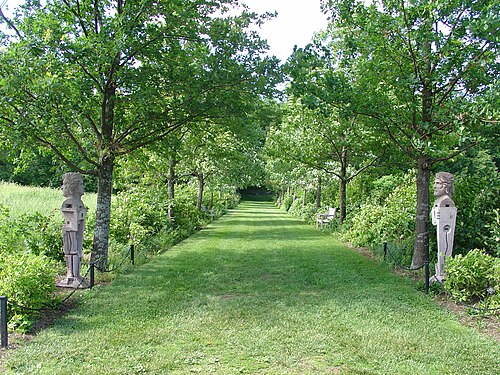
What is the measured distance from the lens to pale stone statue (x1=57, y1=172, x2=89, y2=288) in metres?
7.52

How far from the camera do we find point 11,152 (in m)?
8.60

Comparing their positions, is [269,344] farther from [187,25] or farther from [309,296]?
[187,25]

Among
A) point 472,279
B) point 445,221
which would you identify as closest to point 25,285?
point 472,279

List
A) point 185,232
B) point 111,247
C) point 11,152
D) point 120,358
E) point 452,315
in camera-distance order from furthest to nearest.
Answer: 1. point 185,232
2. point 111,247
3. point 11,152
4. point 452,315
5. point 120,358

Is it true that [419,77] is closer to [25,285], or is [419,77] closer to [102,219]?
[102,219]

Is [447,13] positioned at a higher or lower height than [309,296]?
higher

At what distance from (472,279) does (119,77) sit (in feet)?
22.5

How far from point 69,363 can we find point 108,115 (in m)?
5.69

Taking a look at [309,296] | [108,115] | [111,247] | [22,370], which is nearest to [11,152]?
[108,115]

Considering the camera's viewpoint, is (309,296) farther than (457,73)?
No

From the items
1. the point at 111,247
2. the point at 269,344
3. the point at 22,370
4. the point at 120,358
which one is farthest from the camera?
the point at 111,247

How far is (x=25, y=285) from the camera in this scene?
18.7ft

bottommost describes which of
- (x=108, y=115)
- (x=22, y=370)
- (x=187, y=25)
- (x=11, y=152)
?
(x=22, y=370)

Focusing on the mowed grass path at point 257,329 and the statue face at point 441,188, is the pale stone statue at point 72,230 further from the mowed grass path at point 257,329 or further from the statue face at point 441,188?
the statue face at point 441,188
